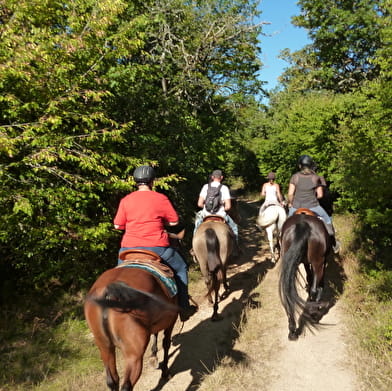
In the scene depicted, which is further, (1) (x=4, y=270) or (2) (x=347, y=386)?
(1) (x=4, y=270)

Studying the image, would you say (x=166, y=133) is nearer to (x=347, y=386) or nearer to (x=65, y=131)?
(x=65, y=131)

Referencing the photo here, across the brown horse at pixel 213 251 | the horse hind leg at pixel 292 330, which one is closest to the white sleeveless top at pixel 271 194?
the brown horse at pixel 213 251

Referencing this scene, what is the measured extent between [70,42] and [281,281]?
18.2 ft

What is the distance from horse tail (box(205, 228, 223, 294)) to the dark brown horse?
4.19 feet

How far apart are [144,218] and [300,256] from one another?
2.71 metres

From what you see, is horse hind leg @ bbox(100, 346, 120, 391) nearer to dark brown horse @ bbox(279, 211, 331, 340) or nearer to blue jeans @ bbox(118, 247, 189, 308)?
blue jeans @ bbox(118, 247, 189, 308)

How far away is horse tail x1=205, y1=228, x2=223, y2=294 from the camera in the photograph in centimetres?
585

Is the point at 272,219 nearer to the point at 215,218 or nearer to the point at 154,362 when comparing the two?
the point at 215,218

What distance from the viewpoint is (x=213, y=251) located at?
5.91 meters

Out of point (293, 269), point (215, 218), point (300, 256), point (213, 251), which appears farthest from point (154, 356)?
point (215, 218)

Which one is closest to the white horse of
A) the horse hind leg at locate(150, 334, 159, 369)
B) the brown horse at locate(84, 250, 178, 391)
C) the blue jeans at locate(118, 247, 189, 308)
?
the blue jeans at locate(118, 247, 189, 308)

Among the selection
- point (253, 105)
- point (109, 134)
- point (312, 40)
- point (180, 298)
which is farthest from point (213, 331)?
point (312, 40)

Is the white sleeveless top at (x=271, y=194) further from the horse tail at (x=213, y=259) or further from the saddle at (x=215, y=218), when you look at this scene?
the horse tail at (x=213, y=259)

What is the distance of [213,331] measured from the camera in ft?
18.1
